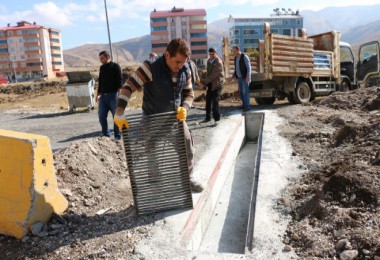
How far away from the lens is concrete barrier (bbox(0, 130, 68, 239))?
321 cm

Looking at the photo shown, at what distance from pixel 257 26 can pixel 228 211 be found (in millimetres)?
98143

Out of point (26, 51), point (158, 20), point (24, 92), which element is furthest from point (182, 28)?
point (24, 92)

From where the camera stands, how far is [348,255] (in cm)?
262

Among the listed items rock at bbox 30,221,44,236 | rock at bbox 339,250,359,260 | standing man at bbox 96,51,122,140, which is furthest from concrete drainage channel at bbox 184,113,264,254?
A: standing man at bbox 96,51,122,140

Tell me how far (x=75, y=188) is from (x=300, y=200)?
2.56 m

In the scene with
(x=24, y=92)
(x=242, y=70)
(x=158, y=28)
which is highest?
(x=158, y=28)

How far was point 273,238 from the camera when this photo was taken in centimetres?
314

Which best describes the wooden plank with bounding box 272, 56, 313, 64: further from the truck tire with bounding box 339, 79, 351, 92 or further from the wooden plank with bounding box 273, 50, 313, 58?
the truck tire with bounding box 339, 79, 351, 92

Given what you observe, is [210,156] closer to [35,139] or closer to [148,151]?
[148,151]

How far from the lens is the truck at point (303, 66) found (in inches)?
397

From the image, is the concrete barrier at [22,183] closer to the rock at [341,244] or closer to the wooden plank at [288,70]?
the rock at [341,244]

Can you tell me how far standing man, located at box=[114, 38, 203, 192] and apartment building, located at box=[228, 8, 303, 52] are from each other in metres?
93.1

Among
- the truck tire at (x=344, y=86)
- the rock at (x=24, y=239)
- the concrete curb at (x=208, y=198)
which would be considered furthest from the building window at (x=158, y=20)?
the rock at (x=24, y=239)

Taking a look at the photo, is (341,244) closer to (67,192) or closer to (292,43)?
(67,192)
